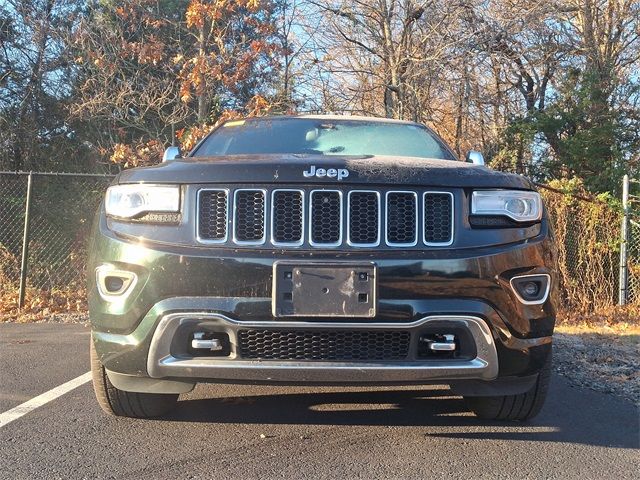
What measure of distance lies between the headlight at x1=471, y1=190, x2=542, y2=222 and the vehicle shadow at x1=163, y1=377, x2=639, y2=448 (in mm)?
1181

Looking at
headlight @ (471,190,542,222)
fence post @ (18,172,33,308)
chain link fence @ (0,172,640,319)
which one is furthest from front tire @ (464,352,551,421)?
fence post @ (18,172,33,308)

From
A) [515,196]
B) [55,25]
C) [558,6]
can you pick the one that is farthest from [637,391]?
[55,25]

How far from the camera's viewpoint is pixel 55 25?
13.1 m

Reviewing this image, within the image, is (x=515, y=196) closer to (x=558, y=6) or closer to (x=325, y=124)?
(x=325, y=124)

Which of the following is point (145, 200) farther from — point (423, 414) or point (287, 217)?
point (423, 414)

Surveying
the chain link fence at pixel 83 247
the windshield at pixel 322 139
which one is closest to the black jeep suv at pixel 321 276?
the windshield at pixel 322 139

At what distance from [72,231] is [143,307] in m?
6.97

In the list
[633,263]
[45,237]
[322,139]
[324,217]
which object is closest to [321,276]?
[324,217]

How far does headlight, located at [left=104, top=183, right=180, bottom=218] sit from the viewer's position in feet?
8.98

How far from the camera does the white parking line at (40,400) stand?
336cm

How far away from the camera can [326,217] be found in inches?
108

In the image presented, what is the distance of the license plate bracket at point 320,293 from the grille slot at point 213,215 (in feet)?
1.06

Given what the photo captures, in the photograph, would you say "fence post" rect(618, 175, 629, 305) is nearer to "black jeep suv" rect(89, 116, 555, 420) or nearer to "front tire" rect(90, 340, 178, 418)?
"black jeep suv" rect(89, 116, 555, 420)

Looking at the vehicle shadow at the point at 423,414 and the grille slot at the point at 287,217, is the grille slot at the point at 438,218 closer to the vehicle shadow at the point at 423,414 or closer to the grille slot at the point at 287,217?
the grille slot at the point at 287,217
